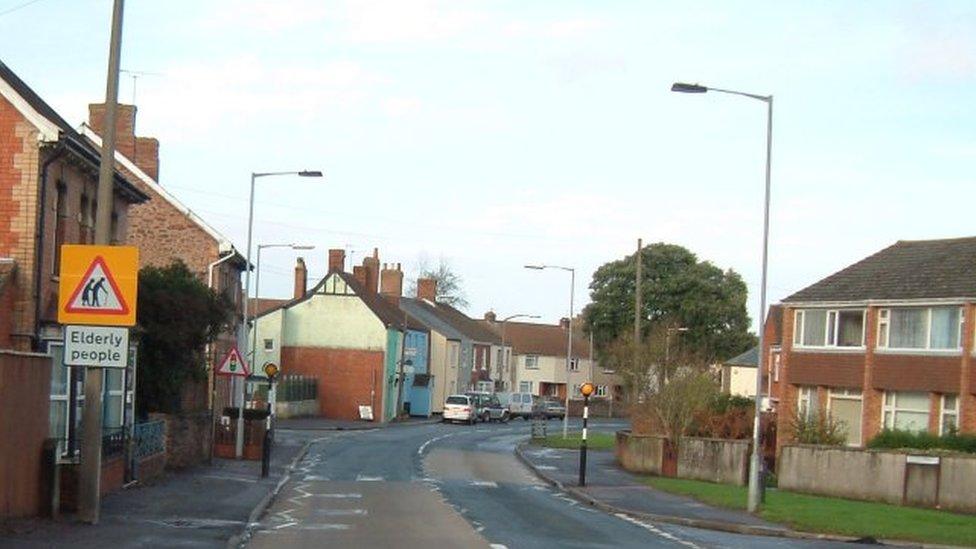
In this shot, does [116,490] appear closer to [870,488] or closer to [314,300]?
[870,488]

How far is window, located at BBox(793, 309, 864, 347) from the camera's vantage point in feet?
148

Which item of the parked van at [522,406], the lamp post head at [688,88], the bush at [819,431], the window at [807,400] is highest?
the lamp post head at [688,88]

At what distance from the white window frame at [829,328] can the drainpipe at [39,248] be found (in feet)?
89.1

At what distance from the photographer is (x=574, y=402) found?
108m

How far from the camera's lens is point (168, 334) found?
112ft

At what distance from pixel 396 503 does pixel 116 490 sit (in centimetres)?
564

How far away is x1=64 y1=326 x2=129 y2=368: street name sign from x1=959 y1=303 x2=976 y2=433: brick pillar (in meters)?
27.9

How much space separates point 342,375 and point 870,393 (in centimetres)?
4346

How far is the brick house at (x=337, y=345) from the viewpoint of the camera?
268 feet

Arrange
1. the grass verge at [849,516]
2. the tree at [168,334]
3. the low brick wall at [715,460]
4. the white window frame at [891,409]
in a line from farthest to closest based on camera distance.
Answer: the white window frame at [891,409] < the low brick wall at [715,460] < the tree at [168,334] < the grass verge at [849,516]

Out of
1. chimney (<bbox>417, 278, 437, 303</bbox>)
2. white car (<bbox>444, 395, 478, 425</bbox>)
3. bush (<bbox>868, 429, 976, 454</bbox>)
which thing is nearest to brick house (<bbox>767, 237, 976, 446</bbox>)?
bush (<bbox>868, 429, 976, 454</bbox>)

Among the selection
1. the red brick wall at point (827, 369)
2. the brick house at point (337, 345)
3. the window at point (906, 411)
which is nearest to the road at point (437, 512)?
the red brick wall at point (827, 369)

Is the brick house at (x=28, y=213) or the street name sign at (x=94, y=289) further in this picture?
the brick house at (x=28, y=213)

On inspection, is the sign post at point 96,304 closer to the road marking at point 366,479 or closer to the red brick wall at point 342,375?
the road marking at point 366,479
